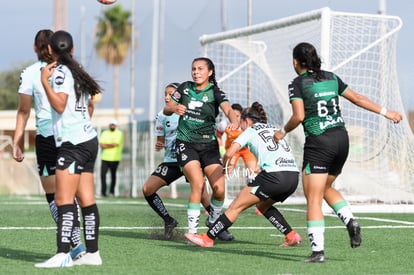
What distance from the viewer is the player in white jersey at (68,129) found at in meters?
8.48

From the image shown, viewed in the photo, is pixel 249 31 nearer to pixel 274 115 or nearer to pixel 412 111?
pixel 274 115

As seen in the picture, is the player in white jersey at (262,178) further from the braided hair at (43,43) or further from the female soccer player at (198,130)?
the braided hair at (43,43)

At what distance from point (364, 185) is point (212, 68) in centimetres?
737

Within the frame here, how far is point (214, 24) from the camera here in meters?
25.0

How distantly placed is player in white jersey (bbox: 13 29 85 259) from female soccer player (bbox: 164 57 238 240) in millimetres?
1820

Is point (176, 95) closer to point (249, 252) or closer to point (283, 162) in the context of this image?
point (283, 162)

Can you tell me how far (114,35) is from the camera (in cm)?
7006

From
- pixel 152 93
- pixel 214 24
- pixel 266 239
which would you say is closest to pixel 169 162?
pixel 266 239

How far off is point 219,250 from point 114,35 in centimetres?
6063

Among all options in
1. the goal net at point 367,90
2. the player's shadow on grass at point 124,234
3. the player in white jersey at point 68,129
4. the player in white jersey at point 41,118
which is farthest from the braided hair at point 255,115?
the goal net at point 367,90

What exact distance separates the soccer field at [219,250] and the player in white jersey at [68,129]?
0.42 metres

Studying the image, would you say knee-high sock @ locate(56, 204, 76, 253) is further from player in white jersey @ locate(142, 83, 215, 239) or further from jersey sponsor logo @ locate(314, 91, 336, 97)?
player in white jersey @ locate(142, 83, 215, 239)

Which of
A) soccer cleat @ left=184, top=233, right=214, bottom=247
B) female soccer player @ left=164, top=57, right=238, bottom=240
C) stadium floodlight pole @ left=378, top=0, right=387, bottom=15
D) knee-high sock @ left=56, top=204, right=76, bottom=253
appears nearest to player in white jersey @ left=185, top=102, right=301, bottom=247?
soccer cleat @ left=184, top=233, right=214, bottom=247

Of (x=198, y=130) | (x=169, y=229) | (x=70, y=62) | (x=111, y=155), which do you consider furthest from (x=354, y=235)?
(x=111, y=155)
